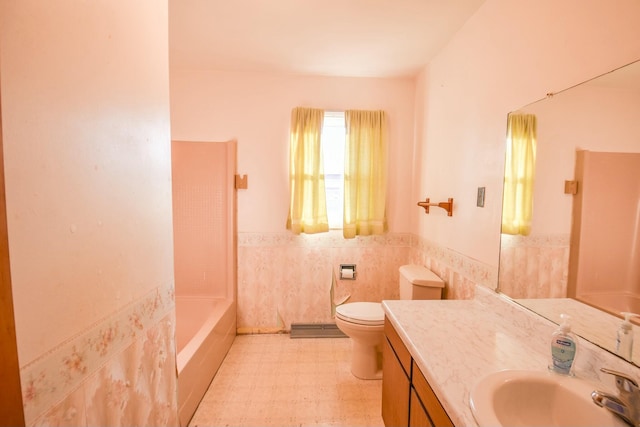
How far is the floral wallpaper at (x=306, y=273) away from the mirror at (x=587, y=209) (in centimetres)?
143

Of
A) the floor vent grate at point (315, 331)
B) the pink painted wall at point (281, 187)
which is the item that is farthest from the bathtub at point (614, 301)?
the floor vent grate at point (315, 331)

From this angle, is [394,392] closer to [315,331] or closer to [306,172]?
[315,331]

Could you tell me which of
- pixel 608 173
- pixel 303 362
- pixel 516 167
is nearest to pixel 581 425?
pixel 608 173

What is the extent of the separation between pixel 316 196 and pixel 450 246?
3.87 feet

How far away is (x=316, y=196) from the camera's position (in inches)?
99.3

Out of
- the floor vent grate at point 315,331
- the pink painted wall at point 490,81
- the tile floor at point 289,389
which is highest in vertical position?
the pink painted wall at point 490,81

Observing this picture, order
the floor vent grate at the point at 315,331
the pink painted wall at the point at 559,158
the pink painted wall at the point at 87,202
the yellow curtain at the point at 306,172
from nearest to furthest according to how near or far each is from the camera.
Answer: the pink painted wall at the point at 87,202
the pink painted wall at the point at 559,158
the yellow curtain at the point at 306,172
the floor vent grate at the point at 315,331

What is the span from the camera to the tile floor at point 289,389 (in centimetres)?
166

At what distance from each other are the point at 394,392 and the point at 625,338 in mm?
905

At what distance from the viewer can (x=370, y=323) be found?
1.90m

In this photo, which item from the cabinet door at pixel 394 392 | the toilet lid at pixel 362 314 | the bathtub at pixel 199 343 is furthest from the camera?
the toilet lid at pixel 362 314

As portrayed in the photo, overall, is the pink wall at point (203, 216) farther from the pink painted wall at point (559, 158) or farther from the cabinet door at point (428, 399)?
the pink painted wall at point (559, 158)

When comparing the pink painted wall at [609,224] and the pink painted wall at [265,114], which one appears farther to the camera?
the pink painted wall at [265,114]

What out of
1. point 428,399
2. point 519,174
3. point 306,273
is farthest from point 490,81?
point 306,273
